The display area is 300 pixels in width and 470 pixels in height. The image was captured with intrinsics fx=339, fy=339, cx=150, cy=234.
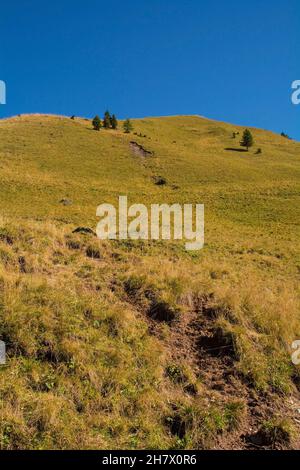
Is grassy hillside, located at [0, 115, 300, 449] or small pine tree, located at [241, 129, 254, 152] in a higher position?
small pine tree, located at [241, 129, 254, 152]

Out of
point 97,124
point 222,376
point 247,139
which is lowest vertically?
point 222,376

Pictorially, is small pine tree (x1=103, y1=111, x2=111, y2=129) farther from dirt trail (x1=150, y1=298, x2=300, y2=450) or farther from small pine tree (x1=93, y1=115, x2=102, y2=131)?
dirt trail (x1=150, y1=298, x2=300, y2=450)

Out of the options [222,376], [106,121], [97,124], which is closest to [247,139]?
[106,121]

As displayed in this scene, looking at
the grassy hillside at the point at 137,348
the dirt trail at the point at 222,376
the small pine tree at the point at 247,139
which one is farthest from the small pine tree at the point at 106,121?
the dirt trail at the point at 222,376

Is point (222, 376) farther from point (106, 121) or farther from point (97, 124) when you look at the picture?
point (106, 121)

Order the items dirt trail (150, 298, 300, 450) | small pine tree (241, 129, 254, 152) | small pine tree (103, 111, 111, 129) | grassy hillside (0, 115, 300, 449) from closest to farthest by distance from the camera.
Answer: grassy hillside (0, 115, 300, 449) < dirt trail (150, 298, 300, 450) < small pine tree (241, 129, 254, 152) < small pine tree (103, 111, 111, 129)

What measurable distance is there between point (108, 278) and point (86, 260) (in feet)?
5.57

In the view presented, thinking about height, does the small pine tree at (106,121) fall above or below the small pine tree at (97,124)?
above

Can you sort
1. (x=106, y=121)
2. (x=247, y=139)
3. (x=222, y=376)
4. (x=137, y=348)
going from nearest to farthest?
(x=222, y=376)
(x=137, y=348)
(x=247, y=139)
(x=106, y=121)

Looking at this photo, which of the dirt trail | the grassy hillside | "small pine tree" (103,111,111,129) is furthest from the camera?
"small pine tree" (103,111,111,129)

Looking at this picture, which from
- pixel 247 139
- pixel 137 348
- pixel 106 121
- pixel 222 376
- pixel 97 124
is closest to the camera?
pixel 222 376

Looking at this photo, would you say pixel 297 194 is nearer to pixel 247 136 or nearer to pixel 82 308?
pixel 247 136

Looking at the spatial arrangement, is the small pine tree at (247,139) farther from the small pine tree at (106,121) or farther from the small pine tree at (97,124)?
the small pine tree at (97,124)

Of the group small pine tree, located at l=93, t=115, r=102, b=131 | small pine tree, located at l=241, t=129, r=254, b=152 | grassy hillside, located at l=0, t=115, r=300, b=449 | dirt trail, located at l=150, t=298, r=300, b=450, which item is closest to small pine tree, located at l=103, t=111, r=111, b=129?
small pine tree, located at l=93, t=115, r=102, b=131
